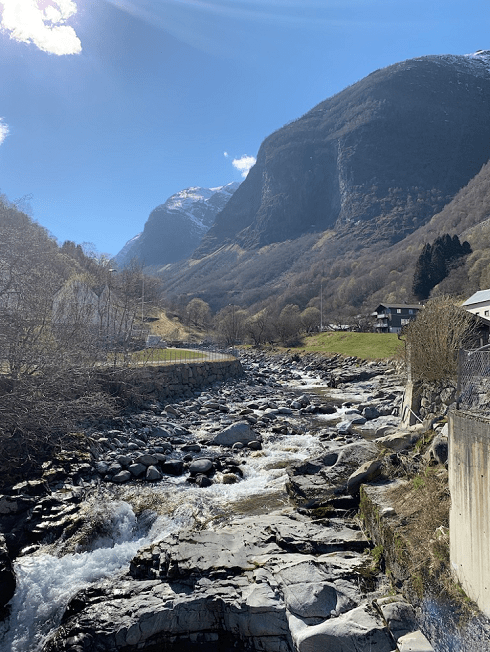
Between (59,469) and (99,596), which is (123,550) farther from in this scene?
(59,469)

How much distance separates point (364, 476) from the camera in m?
10.5

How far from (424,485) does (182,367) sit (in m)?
23.7

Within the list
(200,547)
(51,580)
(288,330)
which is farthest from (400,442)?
(288,330)

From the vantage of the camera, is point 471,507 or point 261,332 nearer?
point 471,507

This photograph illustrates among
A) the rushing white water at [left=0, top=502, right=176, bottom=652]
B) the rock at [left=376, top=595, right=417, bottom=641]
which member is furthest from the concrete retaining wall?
the rock at [left=376, top=595, right=417, bottom=641]

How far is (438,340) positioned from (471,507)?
10287mm

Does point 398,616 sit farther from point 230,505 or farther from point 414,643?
point 230,505

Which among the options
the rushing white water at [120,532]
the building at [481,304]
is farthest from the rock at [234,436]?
the building at [481,304]

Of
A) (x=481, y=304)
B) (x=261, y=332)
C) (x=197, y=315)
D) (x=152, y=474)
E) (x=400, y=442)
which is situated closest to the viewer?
(x=400, y=442)

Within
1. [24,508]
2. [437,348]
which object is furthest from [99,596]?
[437,348]

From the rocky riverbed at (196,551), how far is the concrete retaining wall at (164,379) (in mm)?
4996

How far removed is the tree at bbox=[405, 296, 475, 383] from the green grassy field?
27.2 meters

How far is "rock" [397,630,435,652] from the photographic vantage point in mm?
5707

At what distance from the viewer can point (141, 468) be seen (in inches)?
544
